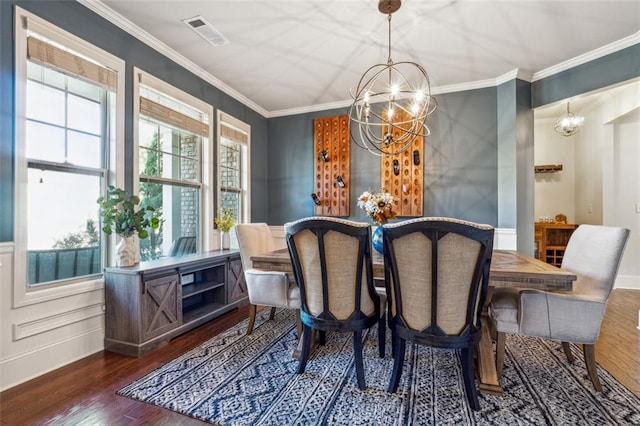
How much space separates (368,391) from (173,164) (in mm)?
2988

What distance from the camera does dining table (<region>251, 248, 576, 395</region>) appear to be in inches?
66.7

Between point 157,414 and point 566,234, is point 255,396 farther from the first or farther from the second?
point 566,234

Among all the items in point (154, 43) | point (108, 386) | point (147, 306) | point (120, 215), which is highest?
point (154, 43)

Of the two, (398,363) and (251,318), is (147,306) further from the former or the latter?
(398,363)

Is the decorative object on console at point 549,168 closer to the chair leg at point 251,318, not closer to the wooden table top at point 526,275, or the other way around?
the wooden table top at point 526,275

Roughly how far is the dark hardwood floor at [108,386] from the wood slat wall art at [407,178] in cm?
234

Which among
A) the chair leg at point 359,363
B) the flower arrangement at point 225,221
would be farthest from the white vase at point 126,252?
the chair leg at point 359,363

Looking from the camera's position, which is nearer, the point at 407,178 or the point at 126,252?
the point at 126,252

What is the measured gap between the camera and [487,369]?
1.90 metres

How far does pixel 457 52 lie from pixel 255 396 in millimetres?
3677

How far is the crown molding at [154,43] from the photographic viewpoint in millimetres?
2463

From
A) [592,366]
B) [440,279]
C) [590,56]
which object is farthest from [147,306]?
[590,56]

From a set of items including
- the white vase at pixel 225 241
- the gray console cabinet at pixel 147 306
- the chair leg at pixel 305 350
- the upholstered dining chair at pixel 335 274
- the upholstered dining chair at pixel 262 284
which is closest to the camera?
the upholstered dining chair at pixel 335 274

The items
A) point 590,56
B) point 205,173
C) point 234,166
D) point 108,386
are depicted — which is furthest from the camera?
point 234,166
